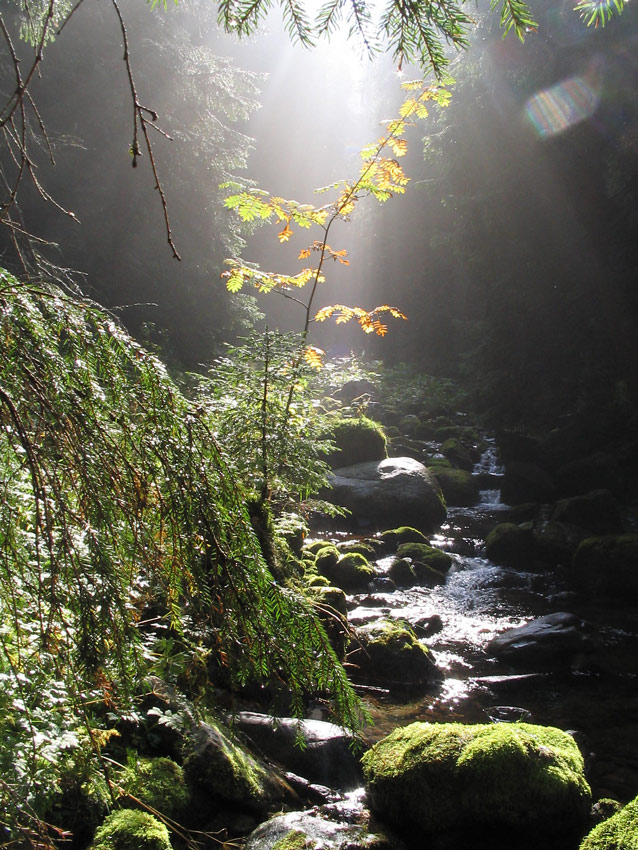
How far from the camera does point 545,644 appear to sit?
5742 mm

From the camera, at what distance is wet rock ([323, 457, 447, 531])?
973cm

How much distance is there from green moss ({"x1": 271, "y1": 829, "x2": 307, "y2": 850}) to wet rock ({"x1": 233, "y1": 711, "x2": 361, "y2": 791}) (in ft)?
2.22

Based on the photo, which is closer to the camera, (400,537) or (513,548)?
(513,548)

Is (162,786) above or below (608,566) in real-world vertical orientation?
below

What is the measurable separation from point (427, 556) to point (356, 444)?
11.1ft

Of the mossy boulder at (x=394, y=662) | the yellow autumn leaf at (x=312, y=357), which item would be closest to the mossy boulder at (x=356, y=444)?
the mossy boulder at (x=394, y=662)

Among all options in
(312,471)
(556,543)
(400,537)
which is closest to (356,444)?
(400,537)

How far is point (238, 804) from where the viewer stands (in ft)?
10.3

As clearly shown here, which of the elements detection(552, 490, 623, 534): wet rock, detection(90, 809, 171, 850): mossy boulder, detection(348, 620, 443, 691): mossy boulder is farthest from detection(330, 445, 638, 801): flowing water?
detection(90, 809, 171, 850): mossy boulder

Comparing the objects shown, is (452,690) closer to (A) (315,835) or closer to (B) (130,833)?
(A) (315,835)

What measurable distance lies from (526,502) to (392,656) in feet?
22.0

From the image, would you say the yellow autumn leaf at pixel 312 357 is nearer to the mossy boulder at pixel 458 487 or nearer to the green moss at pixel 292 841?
the green moss at pixel 292 841

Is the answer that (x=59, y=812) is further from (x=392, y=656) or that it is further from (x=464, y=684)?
(x=464, y=684)

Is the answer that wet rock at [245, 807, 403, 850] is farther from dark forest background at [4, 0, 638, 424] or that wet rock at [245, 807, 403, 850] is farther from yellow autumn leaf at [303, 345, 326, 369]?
dark forest background at [4, 0, 638, 424]
